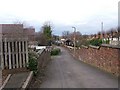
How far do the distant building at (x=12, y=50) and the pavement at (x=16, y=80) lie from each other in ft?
2.44

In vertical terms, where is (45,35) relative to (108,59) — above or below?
above

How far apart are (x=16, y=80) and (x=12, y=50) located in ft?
8.33

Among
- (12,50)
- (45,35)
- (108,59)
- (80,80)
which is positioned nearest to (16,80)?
(12,50)

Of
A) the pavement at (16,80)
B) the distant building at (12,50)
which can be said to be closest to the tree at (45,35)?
the distant building at (12,50)

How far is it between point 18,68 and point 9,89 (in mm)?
4189

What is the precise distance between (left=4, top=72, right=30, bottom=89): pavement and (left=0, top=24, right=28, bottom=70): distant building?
742mm

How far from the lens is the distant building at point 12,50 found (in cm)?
1427

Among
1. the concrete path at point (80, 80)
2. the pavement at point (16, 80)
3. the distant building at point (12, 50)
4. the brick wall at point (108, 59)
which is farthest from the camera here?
the brick wall at point (108, 59)

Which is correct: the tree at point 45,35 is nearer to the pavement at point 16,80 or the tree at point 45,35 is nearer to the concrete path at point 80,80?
the concrete path at point 80,80

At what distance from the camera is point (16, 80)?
12.4 m

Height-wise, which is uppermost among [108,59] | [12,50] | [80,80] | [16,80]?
[12,50]

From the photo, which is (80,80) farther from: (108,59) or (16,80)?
(108,59)

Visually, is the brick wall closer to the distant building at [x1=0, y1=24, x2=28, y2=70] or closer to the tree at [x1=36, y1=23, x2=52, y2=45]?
the distant building at [x1=0, y1=24, x2=28, y2=70]

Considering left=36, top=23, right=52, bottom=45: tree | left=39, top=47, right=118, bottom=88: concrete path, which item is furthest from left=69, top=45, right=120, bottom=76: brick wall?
left=36, top=23, right=52, bottom=45: tree
